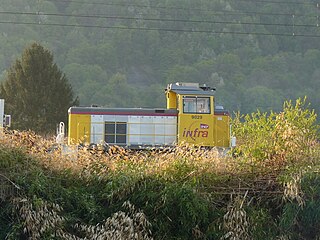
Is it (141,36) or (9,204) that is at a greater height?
(141,36)

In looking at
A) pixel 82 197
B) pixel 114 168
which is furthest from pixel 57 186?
pixel 114 168

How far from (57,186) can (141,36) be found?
79.2m

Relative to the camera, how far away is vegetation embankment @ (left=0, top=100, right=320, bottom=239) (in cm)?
877

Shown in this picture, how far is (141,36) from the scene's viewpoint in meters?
87.0

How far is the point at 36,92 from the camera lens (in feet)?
128

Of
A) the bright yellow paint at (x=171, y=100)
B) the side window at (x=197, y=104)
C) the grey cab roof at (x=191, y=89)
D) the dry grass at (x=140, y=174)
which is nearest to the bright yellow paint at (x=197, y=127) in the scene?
the side window at (x=197, y=104)

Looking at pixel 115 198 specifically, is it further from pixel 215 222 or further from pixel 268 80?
pixel 268 80

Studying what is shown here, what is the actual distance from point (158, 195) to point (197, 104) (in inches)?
552

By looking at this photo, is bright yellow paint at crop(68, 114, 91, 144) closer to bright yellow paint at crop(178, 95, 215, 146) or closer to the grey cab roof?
bright yellow paint at crop(178, 95, 215, 146)

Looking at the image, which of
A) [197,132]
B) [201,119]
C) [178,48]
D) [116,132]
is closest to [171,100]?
[201,119]

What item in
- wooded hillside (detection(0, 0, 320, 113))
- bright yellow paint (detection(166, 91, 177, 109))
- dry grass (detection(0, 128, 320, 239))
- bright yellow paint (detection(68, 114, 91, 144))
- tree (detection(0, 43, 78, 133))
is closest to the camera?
dry grass (detection(0, 128, 320, 239))

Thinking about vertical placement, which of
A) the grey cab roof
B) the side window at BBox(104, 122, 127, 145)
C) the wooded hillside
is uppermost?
the wooded hillside

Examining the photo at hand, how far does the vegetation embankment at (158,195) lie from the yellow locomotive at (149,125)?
1238cm

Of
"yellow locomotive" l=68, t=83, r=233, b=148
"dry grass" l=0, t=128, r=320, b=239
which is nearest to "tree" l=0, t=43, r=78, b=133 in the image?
"yellow locomotive" l=68, t=83, r=233, b=148
